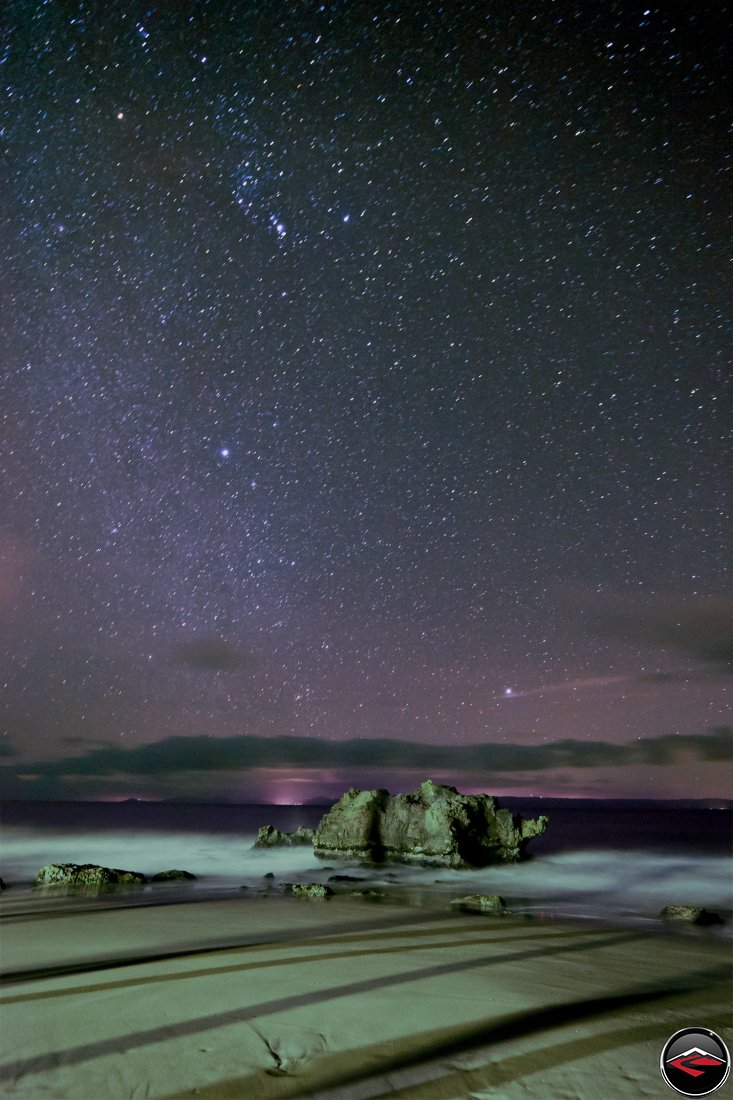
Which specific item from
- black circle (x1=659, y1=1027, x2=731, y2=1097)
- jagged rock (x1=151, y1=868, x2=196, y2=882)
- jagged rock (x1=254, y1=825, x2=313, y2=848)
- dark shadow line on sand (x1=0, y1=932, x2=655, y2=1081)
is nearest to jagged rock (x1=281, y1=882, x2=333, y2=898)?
jagged rock (x1=151, y1=868, x2=196, y2=882)

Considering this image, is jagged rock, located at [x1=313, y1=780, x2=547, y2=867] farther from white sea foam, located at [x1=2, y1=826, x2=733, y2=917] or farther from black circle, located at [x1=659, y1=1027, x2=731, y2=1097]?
black circle, located at [x1=659, y1=1027, x2=731, y2=1097]

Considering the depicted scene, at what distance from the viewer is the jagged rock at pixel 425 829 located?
26.9 metres

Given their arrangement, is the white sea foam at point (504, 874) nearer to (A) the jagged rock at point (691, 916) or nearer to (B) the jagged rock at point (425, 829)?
(A) the jagged rock at point (691, 916)

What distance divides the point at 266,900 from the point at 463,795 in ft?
51.2

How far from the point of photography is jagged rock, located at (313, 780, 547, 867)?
2692 cm

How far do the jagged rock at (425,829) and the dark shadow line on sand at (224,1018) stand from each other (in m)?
18.5

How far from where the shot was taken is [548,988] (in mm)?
7559

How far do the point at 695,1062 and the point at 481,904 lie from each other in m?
10.3

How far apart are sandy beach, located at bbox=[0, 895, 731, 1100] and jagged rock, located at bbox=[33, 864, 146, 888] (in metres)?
6.02

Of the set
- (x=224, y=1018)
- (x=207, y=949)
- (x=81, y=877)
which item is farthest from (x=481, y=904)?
(x=224, y=1018)

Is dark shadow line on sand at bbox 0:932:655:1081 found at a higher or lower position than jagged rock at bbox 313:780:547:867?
higher

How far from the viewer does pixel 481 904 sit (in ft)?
49.3

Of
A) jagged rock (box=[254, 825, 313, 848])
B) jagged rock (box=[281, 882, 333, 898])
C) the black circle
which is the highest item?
the black circle

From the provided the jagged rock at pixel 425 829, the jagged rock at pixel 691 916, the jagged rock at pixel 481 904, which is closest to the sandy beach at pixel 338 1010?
the jagged rock at pixel 481 904
